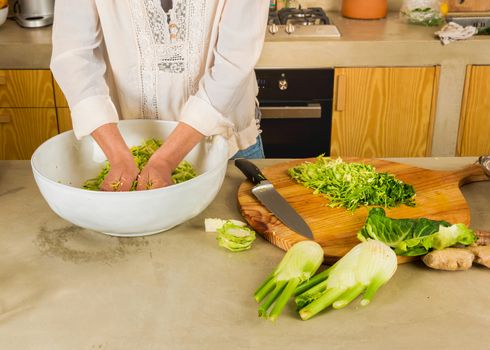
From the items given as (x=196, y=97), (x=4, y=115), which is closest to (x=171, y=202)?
(x=196, y=97)

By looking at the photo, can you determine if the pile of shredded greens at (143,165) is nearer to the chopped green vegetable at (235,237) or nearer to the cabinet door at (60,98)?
the chopped green vegetable at (235,237)

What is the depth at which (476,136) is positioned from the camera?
3.04 metres

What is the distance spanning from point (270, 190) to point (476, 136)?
1821 mm

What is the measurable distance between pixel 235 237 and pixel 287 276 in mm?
183

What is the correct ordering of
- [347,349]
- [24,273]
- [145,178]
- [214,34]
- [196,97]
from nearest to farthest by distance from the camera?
[347,349], [24,273], [145,178], [196,97], [214,34]

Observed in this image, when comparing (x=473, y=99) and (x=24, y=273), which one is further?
(x=473, y=99)

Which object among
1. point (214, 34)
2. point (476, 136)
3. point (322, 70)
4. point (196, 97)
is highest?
point (214, 34)

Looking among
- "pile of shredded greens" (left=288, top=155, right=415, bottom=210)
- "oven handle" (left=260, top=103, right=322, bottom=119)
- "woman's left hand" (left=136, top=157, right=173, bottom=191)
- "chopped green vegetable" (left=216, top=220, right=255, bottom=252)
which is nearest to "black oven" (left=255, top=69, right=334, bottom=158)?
"oven handle" (left=260, top=103, right=322, bottom=119)

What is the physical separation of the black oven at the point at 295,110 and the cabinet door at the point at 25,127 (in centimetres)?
88

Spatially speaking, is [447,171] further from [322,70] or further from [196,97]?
[322,70]

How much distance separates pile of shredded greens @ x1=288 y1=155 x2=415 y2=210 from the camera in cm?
147

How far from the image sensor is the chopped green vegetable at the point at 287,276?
44.4 inches

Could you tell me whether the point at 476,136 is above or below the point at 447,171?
below

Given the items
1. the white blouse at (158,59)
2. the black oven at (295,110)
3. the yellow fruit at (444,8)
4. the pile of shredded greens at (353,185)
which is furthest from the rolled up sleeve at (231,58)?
the yellow fruit at (444,8)
